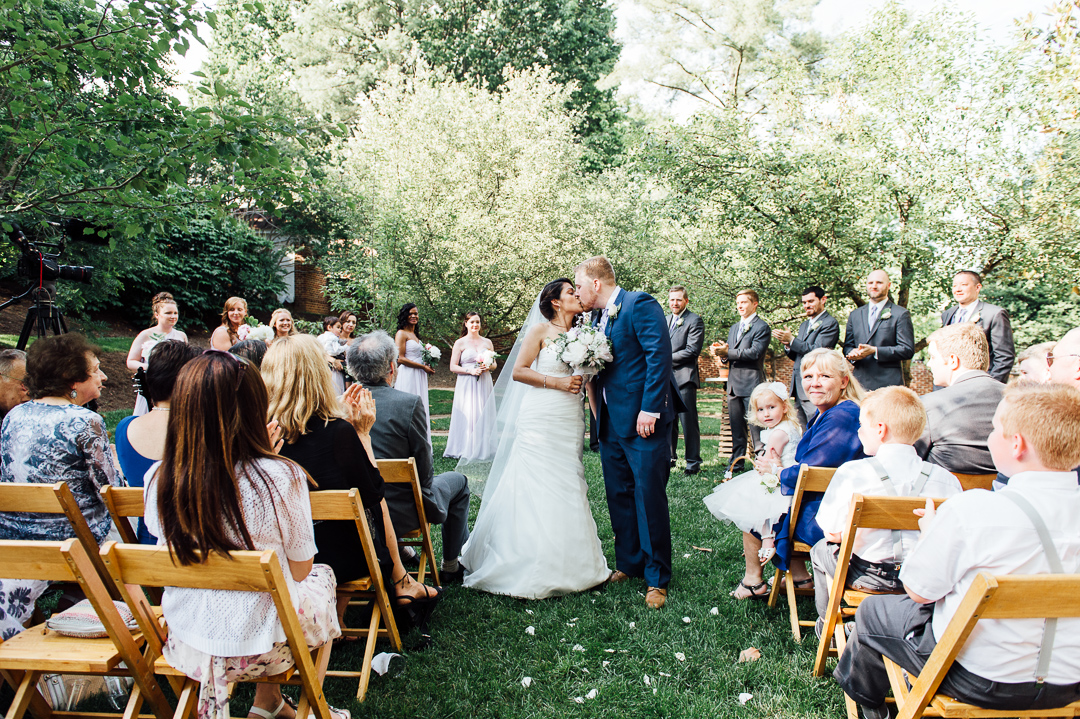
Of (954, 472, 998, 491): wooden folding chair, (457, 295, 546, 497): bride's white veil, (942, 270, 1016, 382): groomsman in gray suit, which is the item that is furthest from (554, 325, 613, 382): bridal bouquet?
(942, 270, 1016, 382): groomsman in gray suit

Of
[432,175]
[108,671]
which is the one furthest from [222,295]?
[108,671]

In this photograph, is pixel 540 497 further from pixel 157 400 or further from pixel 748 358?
pixel 748 358

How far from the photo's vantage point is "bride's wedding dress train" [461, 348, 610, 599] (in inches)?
168

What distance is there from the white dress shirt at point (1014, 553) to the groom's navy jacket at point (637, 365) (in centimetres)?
229

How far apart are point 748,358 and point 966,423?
170 inches

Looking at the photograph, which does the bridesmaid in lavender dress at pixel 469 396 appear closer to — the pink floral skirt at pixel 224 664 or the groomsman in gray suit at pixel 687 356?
the groomsman in gray suit at pixel 687 356

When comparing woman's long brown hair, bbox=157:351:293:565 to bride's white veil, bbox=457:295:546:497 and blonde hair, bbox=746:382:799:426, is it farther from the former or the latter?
blonde hair, bbox=746:382:799:426

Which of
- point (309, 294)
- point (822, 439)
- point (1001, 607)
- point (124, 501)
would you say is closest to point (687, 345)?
point (822, 439)

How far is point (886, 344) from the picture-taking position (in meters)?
7.23

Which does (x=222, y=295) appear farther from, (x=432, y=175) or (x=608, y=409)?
(x=608, y=409)

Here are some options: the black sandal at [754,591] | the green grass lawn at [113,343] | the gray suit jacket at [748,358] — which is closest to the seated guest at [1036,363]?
the black sandal at [754,591]

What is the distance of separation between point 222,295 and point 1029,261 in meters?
20.0

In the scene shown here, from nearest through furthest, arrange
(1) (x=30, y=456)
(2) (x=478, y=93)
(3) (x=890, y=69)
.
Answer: (1) (x=30, y=456), (3) (x=890, y=69), (2) (x=478, y=93)

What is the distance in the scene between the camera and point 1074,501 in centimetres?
200
